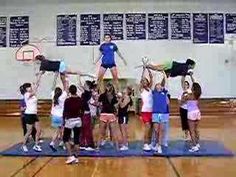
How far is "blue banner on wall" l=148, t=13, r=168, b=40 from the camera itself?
2242 centimetres

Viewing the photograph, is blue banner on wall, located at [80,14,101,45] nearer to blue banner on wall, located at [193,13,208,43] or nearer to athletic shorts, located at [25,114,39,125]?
blue banner on wall, located at [193,13,208,43]

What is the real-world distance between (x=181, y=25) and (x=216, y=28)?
64.8 inches

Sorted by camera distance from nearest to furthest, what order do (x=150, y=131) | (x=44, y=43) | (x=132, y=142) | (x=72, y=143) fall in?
(x=72, y=143)
(x=150, y=131)
(x=132, y=142)
(x=44, y=43)

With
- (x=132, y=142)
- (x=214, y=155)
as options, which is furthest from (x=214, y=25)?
(x=214, y=155)

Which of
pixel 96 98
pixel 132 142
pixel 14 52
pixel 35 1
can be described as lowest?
pixel 132 142

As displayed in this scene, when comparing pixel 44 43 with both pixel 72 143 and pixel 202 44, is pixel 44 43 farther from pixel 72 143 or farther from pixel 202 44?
pixel 72 143

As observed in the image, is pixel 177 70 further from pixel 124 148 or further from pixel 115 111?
pixel 124 148

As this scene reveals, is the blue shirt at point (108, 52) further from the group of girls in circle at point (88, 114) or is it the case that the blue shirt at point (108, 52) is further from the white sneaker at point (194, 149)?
the white sneaker at point (194, 149)

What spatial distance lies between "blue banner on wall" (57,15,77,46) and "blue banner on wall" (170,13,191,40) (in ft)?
14.9

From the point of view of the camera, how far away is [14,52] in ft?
74.4

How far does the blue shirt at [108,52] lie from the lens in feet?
42.0

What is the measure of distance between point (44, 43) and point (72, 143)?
1264cm

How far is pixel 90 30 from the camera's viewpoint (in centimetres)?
2245

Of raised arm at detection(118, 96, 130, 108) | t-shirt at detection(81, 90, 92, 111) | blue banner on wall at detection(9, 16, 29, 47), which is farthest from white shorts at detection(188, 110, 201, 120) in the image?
blue banner on wall at detection(9, 16, 29, 47)
